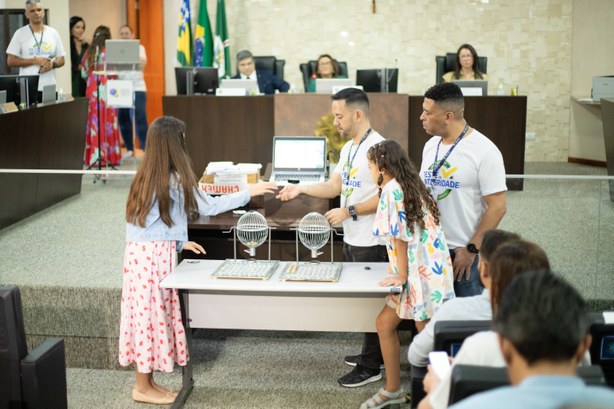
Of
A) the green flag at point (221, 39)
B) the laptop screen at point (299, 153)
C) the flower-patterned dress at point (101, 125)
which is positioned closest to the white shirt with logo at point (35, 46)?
the flower-patterned dress at point (101, 125)

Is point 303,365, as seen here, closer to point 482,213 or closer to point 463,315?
point 482,213

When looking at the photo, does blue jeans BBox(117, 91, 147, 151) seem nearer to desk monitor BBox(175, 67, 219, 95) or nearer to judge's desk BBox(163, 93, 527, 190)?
desk monitor BBox(175, 67, 219, 95)

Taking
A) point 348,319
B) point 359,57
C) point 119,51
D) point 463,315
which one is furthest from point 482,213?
point 359,57

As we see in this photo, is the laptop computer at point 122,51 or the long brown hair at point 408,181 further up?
the laptop computer at point 122,51

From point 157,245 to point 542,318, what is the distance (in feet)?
8.91

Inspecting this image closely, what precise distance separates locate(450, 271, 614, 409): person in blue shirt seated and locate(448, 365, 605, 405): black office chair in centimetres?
37

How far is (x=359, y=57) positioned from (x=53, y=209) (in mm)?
6992

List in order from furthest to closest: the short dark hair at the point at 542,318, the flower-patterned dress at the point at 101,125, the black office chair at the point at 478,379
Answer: the flower-patterned dress at the point at 101,125 → the black office chair at the point at 478,379 → the short dark hair at the point at 542,318

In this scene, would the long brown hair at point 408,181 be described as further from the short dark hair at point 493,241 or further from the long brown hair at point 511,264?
the long brown hair at point 511,264

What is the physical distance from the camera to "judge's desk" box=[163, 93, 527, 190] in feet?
26.5

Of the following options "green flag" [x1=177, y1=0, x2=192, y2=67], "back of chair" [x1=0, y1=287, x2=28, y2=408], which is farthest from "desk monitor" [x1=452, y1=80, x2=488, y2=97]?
"back of chair" [x1=0, y1=287, x2=28, y2=408]

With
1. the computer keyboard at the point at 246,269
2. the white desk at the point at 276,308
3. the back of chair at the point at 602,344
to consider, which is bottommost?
the white desk at the point at 276,308

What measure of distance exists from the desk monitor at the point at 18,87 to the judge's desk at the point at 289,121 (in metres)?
1.39

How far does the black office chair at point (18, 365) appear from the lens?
323cm
